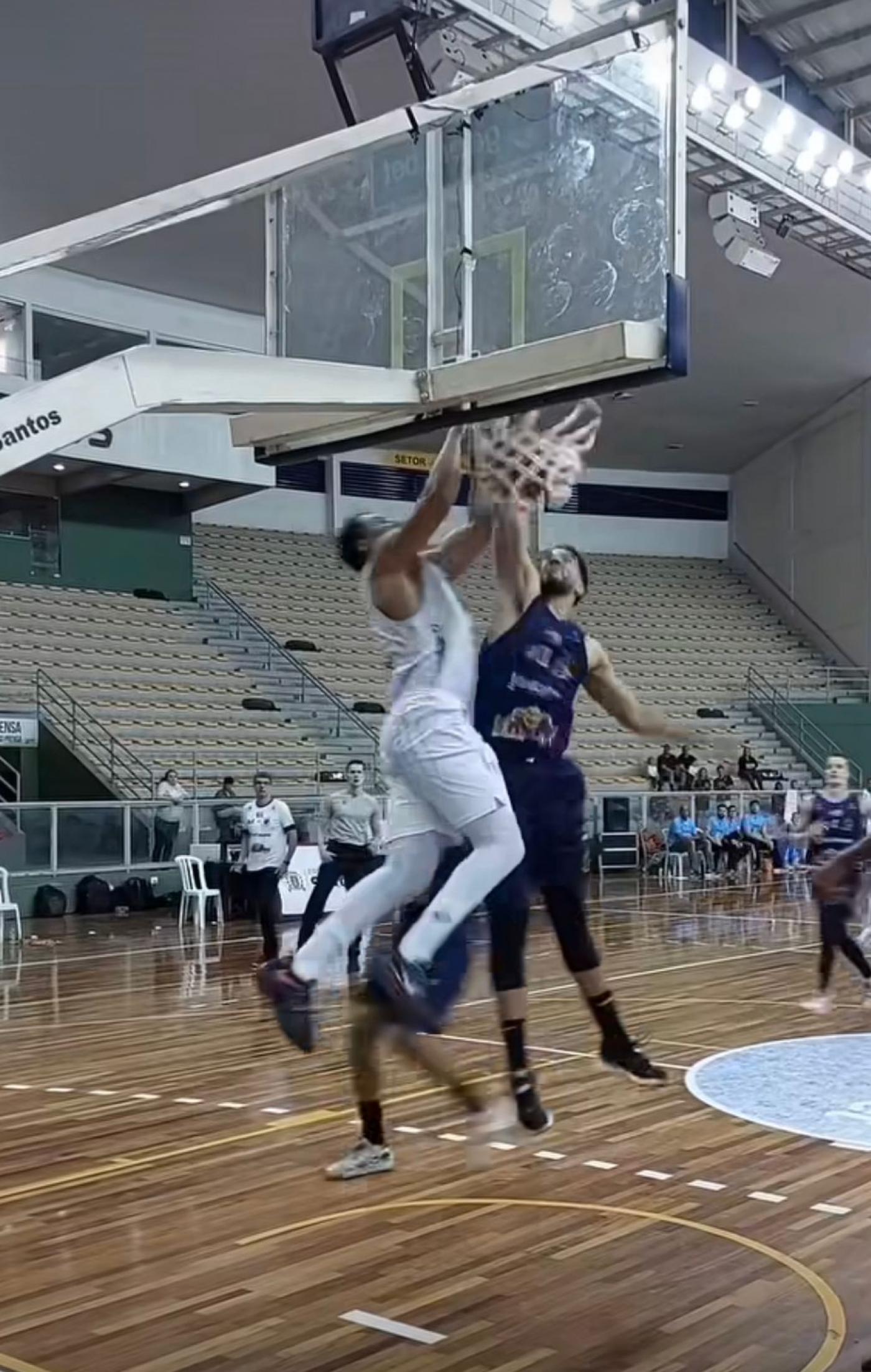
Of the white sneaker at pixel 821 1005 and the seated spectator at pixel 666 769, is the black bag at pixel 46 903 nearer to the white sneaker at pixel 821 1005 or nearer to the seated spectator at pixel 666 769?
the white sneaker at pixel 821 1005

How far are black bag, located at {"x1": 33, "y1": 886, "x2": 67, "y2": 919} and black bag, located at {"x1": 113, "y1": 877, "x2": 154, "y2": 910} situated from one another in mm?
724

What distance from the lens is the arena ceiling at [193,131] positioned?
49.9 ft

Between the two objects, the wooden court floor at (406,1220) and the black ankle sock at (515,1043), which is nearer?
the black ankle sock at (515,1043)

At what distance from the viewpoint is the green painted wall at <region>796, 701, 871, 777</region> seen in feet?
96.1

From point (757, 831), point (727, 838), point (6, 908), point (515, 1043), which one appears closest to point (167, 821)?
point (6, 908)

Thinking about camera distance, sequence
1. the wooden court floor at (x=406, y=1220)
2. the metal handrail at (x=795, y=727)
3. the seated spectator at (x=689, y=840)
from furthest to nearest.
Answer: the metal handrail at (x=795, y=727)
the seated spectator at (x=689, y=840)
the wooden court floor at (x=406, y=1220)

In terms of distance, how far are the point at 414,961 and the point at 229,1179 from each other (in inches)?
118

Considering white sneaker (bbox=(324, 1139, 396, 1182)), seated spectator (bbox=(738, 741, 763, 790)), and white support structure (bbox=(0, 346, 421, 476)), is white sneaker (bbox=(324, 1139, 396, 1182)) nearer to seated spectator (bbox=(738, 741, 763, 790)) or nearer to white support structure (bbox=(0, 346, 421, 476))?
white support structure (bbox=(0, 346, 421, 476))

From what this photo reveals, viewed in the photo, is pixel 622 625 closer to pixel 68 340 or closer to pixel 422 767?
pixel 68 340

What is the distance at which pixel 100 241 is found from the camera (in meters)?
4.21

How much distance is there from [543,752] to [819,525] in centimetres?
2978

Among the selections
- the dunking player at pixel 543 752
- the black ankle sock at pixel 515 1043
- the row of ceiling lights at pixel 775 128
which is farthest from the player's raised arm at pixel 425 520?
the row of ceiling lights at pixel 775 128

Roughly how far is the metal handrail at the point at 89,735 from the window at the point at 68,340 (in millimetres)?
4642

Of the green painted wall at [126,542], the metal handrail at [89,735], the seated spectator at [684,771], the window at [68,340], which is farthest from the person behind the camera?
the green painted wall at [126,542]
